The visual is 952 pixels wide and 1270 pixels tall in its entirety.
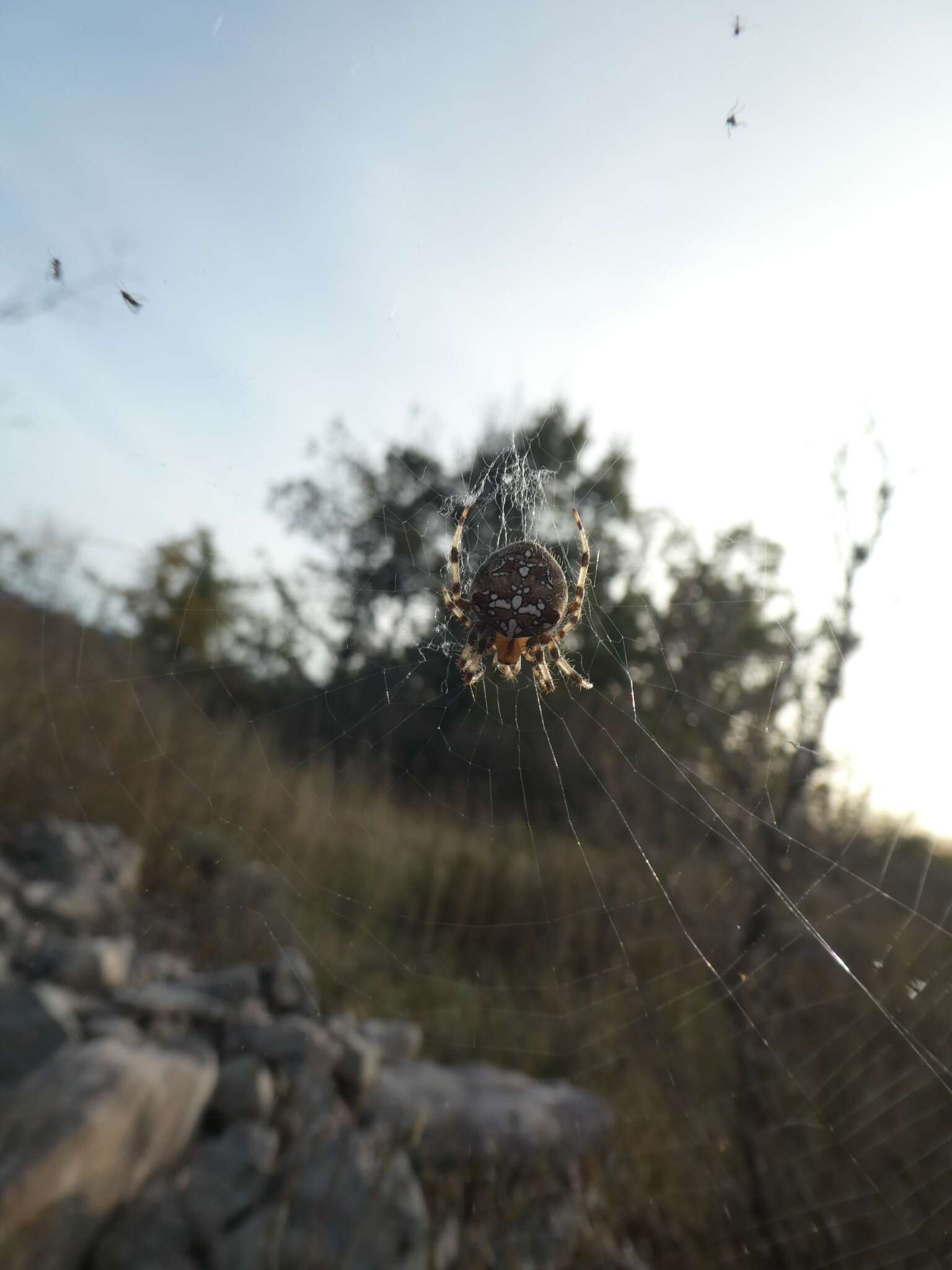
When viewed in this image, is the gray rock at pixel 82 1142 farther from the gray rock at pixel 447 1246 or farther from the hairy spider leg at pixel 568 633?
the hairy spider leg at pixel 568 633

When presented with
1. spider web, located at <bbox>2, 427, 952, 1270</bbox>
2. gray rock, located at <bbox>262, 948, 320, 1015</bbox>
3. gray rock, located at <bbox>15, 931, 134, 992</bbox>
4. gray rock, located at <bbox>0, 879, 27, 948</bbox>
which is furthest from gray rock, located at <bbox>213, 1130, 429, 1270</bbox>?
gray rock, located at <bbox>0, 879, 27, 948</bbox>

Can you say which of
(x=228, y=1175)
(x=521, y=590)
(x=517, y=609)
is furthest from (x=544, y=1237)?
(x=521, y=590)

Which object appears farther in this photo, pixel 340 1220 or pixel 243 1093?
pixel 243 1093

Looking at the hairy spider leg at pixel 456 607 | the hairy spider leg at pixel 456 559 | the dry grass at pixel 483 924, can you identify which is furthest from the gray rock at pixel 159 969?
the hairy spider leg at pixel 456 559

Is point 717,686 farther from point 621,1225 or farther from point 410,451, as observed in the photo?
point 410,451

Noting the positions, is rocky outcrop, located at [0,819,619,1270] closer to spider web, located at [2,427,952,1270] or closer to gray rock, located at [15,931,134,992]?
gray rock, located at [15,931,134,992]

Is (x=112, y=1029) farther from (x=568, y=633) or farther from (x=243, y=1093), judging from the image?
(x=568, y=633)

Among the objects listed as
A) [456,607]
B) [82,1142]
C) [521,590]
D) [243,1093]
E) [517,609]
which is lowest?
[243,1093]
